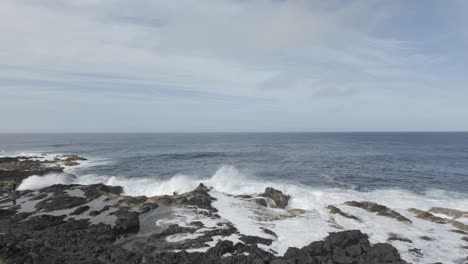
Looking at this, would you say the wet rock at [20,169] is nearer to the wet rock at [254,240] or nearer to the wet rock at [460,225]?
the wet rock at [254,240]

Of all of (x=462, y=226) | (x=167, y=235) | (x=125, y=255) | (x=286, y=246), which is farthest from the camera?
(x=462, y=226)

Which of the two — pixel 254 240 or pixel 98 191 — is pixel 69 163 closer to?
pixel 98 191

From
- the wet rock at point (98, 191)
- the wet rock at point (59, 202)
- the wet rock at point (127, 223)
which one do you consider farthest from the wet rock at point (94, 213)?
the wet rock at point (98, 191)

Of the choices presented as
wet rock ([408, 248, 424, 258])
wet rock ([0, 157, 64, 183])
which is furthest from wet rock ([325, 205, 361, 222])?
wet rock ([0, 157, 64, 183])

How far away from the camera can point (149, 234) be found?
64.7 feet

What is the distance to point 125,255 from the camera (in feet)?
52.3

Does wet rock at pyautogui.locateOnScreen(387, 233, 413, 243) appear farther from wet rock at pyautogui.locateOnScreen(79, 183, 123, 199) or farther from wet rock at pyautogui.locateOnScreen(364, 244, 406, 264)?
wet rock at pyautogui.locateOnScreen(79, 183, 123, 199)

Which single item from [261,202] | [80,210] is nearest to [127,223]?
[80,210]

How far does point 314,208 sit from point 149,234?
1540 cm

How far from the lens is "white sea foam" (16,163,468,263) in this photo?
18844mm

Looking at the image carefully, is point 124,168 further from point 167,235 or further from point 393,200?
point 393,200

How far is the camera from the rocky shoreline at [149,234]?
1558cm

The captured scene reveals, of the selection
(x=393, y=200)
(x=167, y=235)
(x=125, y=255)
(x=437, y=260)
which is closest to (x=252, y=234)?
(x=167, y=235)

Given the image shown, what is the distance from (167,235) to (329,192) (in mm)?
21125
